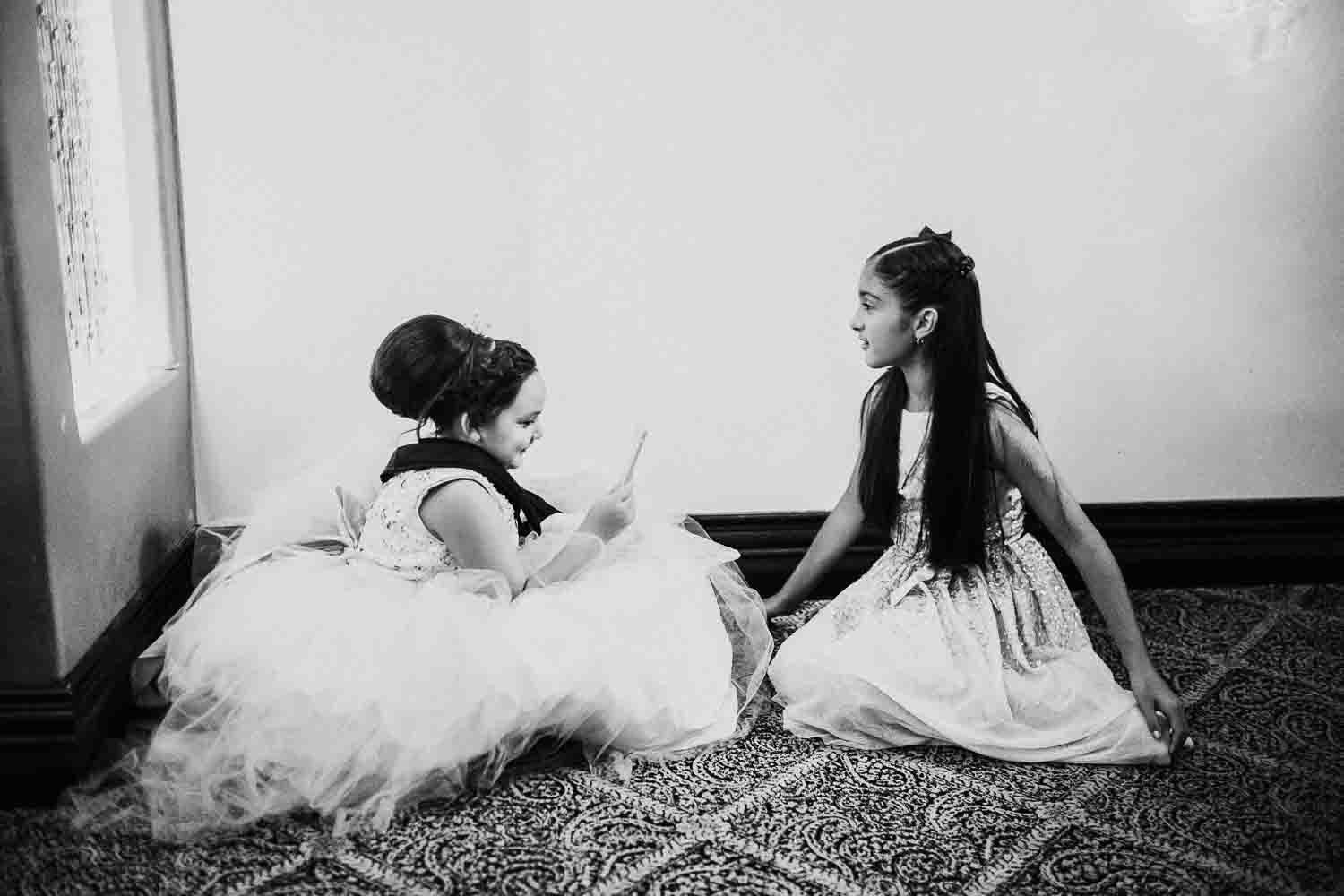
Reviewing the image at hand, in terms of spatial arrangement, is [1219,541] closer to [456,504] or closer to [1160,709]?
[1160,709]

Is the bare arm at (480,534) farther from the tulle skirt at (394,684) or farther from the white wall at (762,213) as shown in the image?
the white wall at (762,213)

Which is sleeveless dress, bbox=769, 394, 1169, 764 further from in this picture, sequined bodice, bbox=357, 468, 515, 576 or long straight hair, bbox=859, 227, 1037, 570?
sequined bodice, bbox=357, 468, 515, 576

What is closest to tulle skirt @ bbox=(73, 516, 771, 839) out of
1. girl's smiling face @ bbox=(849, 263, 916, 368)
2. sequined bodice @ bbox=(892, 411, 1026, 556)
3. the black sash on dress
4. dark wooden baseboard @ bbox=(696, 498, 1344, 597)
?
the black sash on dress

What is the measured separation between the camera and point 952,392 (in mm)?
2102

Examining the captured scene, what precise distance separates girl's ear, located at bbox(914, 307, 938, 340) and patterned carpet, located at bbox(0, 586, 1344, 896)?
2.23 ft

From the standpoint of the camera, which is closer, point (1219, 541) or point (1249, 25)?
point (1249, 25)

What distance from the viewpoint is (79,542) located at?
187 centimetres

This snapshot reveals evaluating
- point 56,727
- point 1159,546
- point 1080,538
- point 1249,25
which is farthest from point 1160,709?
point 56,727

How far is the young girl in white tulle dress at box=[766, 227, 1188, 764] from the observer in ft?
6.56

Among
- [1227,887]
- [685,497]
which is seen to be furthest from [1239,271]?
[1227,887]

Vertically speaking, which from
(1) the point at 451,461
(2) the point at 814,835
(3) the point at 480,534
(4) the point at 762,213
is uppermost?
(4) the point at 762,213

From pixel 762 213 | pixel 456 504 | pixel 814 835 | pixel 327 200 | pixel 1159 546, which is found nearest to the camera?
pixel 814 835

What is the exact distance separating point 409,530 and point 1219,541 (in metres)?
1.81

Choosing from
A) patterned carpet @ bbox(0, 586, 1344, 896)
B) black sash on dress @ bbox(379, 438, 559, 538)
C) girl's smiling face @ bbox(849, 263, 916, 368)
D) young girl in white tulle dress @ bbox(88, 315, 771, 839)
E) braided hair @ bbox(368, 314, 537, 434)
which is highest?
girl's smiling face @ bbox(849, 263, 916, 368)
